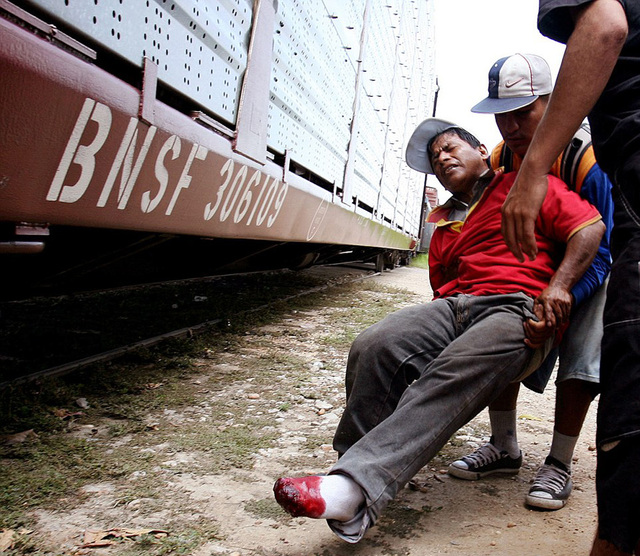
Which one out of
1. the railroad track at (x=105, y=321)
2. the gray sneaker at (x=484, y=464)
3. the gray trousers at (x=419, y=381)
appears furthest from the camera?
the railroad track at (x=105, y=321)

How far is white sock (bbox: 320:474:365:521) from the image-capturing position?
147 cm

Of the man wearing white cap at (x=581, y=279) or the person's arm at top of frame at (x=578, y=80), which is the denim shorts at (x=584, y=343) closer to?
the man wearing white cap at (x=581, y=279)

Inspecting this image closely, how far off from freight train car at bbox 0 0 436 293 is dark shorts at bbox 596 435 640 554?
160 centimetres

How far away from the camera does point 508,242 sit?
4.85 feet

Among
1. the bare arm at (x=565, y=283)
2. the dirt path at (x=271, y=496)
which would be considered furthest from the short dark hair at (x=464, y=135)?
the dirt path at (x=271, y=496)

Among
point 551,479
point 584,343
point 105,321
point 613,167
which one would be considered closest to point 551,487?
point 551,479

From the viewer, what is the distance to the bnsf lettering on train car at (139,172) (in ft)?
5.97

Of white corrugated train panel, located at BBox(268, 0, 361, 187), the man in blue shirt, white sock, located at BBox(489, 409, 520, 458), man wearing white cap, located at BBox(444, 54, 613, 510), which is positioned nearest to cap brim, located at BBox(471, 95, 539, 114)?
man wearing white cap, located at BBox(444, 54, 613, 510)

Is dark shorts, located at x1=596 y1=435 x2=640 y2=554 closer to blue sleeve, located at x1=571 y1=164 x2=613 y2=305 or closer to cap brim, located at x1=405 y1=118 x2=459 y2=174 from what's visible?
blue sleeve, located at x1=571 y1=164 x2=613 y2=305

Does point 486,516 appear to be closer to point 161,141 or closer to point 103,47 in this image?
point 161,141

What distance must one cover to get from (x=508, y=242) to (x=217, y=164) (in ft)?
5.34

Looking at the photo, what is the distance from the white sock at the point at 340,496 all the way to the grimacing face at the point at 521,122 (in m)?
1.17

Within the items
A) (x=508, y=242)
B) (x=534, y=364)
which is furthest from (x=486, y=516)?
(x=508, y=242)

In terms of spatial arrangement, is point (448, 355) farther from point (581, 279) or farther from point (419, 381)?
point (581, 279)
